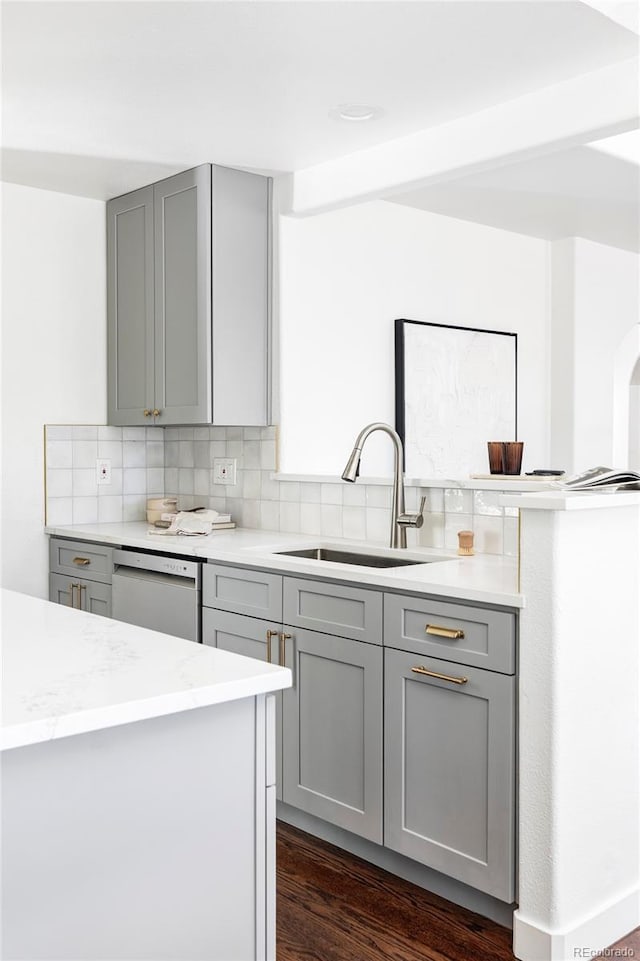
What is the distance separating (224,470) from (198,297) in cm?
84

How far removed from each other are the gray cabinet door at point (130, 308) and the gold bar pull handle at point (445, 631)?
196 centimetres

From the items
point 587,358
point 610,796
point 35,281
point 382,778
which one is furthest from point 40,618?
point 587,358

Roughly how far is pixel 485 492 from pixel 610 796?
3.45ft

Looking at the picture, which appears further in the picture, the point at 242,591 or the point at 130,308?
the point at 130,308

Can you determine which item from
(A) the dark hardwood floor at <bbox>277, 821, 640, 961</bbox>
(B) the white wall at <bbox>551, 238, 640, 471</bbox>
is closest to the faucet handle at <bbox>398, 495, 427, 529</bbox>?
(A) the dark hardwood floor at <bbox>277, 821, 640, 961</bbox>

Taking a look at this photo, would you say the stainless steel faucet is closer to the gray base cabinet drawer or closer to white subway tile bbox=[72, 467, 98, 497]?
the gray base cabinet drawer

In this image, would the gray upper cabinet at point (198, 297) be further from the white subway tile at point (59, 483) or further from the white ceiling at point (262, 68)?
the white subway tile at point (59, 483)

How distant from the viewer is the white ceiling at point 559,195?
3613 millimetres

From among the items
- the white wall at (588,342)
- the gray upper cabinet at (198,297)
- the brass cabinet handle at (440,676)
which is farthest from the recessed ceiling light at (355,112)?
the white wall at (588,342)

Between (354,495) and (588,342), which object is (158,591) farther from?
(588,342)

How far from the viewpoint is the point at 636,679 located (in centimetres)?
247

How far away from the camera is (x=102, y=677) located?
1.47 meters

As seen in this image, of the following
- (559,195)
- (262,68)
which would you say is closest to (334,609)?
(262,68)

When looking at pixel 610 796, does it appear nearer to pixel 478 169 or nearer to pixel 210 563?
pixel 210 563
